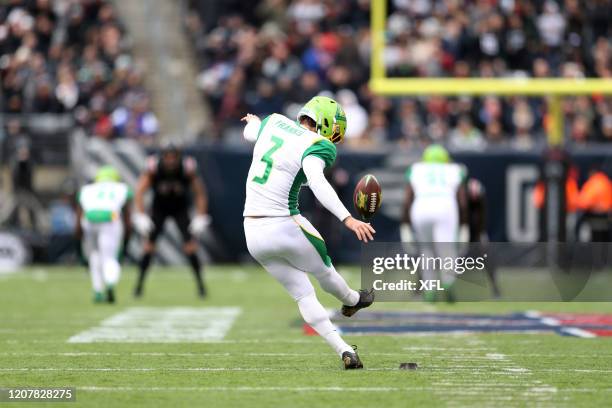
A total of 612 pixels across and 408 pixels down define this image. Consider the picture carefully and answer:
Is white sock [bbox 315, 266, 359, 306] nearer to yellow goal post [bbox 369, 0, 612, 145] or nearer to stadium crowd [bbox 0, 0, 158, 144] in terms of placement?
yellow goal post [bbox 369, 0, 612, 145]

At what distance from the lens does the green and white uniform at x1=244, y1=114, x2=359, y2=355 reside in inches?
313

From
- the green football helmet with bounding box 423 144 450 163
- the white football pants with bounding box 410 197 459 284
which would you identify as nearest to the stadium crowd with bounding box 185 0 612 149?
the green football helmet with bounding box 423 144 450 163

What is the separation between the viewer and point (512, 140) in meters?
19.6

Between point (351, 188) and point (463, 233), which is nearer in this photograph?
point (463, 233)

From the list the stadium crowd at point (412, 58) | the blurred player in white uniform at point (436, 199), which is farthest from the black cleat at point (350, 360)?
the stadium crowd at point (412, 58)

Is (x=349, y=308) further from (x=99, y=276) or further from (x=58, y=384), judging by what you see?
(x=99, y=276)

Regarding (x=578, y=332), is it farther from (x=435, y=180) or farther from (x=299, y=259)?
(x=435, y=180)

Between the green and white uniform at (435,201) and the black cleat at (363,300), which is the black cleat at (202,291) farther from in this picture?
the black cleat at (363,300)

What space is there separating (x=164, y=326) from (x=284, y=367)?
3083 millimetres

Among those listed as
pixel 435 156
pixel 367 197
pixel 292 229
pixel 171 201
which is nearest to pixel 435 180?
pixel 435 156

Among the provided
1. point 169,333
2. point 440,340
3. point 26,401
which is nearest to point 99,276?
point 169,333

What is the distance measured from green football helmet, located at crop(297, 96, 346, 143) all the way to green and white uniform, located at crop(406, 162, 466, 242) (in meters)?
5.53

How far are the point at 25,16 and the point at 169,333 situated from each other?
11.2 m

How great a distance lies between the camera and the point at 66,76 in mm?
20172
